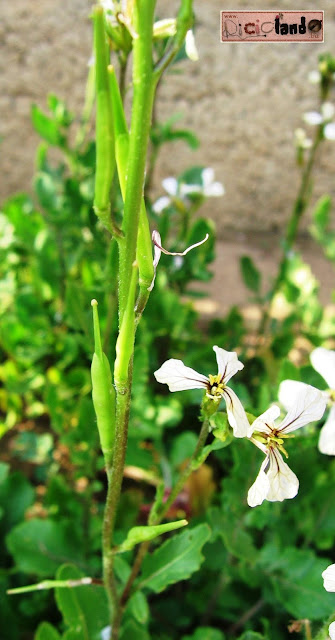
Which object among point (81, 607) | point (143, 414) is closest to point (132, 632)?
point (81, 607)

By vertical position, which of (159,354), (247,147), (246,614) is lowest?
(246,614)

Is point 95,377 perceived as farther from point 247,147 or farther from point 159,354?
point 247,147

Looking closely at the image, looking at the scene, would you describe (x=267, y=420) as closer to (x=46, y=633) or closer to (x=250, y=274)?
(x=46, y=633)

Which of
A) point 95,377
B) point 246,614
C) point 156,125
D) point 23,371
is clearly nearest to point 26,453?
point 23,371

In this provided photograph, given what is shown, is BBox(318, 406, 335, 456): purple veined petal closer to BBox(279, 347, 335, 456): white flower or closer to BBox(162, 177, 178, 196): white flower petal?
BBox(279, 347, 335, 456): white flower

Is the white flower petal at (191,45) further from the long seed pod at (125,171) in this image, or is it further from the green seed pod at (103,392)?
the green seed pod at (103,392)

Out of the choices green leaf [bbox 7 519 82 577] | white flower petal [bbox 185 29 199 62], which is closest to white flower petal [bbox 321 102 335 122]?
white flower petal [bbox 185 29 199 62]

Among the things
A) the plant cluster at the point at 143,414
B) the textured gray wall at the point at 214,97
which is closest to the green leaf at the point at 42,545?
the plant cluster at the point at 143,414
